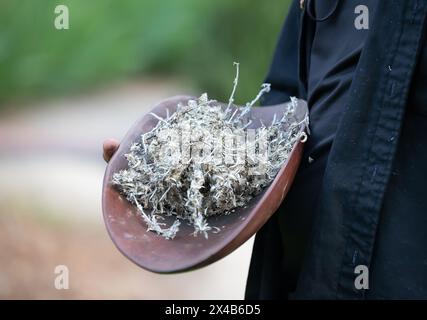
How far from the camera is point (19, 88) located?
3811 mm

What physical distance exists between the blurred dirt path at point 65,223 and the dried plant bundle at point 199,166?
152cm

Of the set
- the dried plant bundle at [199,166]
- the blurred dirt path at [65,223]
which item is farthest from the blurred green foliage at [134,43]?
the dried plant bundle at [199,166]

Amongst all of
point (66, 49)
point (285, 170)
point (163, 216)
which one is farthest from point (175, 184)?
point (66, 49)

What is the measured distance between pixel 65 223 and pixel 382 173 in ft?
6.85

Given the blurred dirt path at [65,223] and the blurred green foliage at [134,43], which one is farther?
the blurred green foliage at [134,43]

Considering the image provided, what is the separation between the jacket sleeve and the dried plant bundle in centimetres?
26

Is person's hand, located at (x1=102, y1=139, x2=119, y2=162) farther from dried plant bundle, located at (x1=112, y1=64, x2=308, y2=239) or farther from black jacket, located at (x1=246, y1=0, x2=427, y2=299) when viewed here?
black jacket, located at (x1=246, y1=0, x2=427, y2=299)

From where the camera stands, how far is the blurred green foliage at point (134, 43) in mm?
3746

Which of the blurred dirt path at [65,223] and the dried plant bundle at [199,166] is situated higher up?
the dried plant bundle at [199,166]

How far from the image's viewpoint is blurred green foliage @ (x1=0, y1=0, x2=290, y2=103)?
147 inches

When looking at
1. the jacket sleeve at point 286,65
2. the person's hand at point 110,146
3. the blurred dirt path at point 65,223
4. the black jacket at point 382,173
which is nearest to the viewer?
the black jacket at point 382,173

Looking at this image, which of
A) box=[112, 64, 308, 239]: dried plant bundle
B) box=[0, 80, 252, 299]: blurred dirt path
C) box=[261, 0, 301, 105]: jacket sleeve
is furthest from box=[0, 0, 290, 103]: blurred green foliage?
box=[112, 64, 308, 239]: dried plant bundle

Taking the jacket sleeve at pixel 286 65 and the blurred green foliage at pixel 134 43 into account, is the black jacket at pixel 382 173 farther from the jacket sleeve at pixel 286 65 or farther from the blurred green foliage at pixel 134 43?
the blurred green foliage at pixel 134 43
